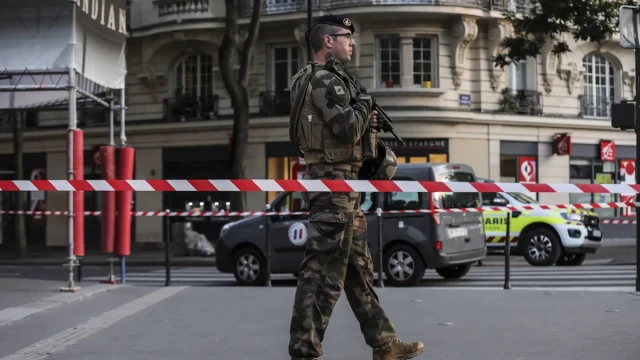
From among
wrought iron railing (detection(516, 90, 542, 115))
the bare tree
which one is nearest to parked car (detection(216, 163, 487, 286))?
the bare tree

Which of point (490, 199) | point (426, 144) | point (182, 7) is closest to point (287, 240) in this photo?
point (490, 199)

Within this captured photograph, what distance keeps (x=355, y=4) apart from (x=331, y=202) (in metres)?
24.3

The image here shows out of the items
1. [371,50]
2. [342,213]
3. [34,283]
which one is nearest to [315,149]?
[342,213]

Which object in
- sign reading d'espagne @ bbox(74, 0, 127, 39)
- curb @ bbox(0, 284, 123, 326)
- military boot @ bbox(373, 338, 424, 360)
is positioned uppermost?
sign reading d'espagne @ bbox(74, 0, 127, 39)

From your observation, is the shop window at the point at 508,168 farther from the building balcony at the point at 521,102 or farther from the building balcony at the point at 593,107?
the building balcony at the point at 593,107

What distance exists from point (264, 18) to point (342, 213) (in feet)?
84.4

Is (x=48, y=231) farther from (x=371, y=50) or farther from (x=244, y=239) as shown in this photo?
(x=244, y=239)

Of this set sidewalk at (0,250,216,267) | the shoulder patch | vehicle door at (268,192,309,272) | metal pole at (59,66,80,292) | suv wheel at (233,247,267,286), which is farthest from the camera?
sidewalk at (0,250,216,267)

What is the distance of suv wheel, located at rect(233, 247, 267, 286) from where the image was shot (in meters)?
15.1

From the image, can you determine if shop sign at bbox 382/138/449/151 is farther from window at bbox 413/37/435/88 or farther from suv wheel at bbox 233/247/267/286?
suv wheel at bbox 233/247/267/286

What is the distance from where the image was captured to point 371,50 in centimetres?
3038

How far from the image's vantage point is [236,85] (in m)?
25.1

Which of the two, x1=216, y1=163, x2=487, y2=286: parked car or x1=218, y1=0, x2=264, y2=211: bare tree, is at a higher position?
x1=218, y1=0, x2=264, y2=211: bare tree

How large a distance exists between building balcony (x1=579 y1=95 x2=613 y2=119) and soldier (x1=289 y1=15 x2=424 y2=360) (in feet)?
92.1
